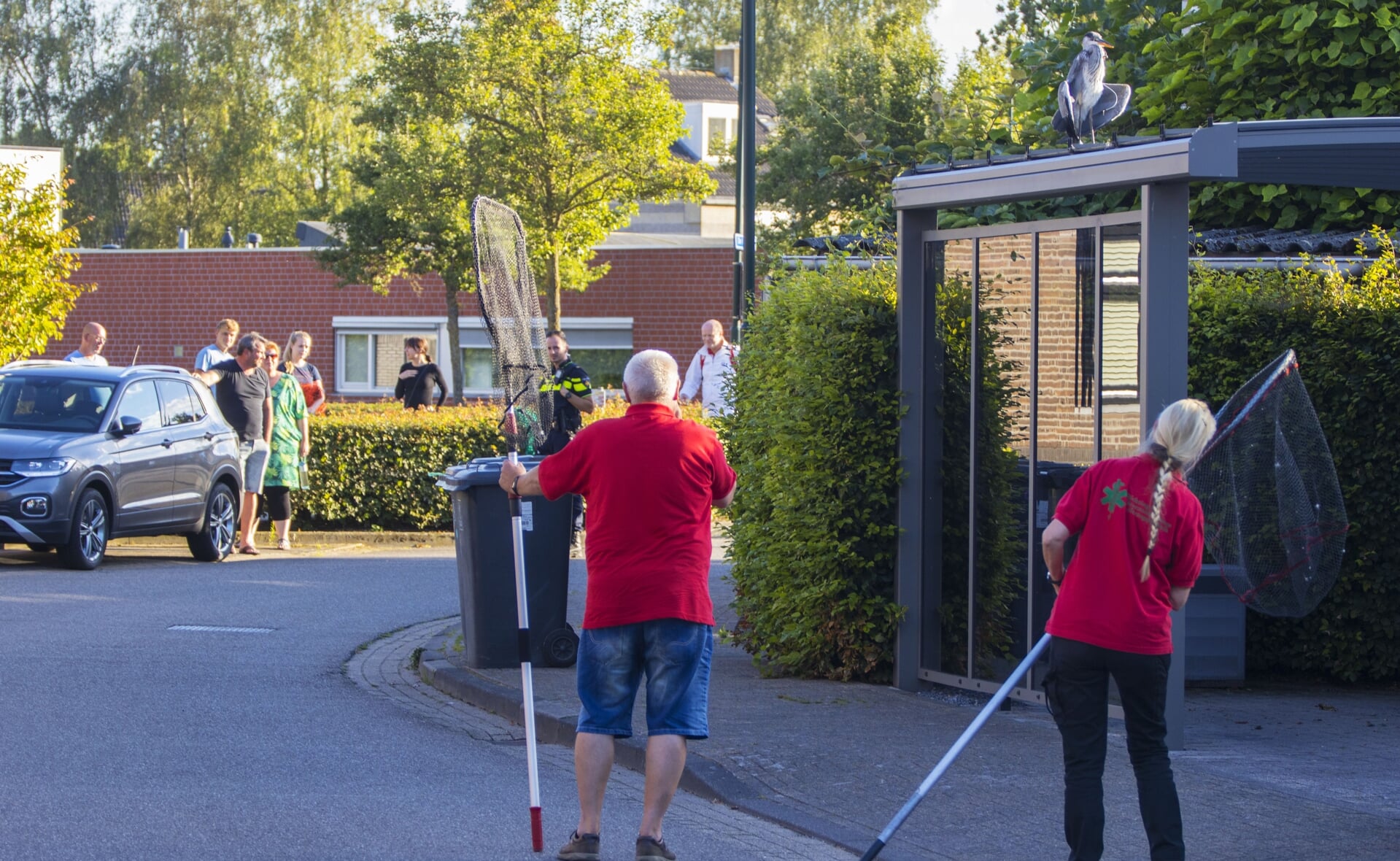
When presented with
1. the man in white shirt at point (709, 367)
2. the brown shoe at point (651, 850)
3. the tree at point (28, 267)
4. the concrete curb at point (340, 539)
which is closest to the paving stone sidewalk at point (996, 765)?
the brown shoe at point (651, 850)

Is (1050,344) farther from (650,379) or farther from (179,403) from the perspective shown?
(179,403)

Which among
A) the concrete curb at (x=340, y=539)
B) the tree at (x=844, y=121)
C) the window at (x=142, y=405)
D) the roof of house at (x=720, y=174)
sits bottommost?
the concrete curb at (x=340, y=539)

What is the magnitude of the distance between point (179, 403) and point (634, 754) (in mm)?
8736

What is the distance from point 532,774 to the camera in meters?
5.58

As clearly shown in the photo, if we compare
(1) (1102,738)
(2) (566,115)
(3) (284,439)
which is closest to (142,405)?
(3) (284,439)

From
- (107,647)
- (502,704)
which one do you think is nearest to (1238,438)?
(502,704)

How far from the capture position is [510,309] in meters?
8.23

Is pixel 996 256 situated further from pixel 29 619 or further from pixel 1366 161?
pixel 29 619

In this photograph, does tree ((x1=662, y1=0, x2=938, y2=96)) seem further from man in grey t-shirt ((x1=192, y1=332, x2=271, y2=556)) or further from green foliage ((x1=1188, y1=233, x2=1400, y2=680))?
green foliage ((x1=1188, y1=233, x2=1400, y2=680))

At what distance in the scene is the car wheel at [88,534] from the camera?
12.9 m

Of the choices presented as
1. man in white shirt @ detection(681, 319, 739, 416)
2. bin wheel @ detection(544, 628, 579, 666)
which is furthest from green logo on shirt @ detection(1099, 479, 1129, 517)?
man in white shirt @ detection(681, 319, 739, 416)

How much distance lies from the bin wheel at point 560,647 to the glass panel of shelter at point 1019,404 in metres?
2.05

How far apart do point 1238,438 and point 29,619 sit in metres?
7.98

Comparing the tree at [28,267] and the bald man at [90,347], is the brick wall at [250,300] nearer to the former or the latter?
the tree at [28,267]
